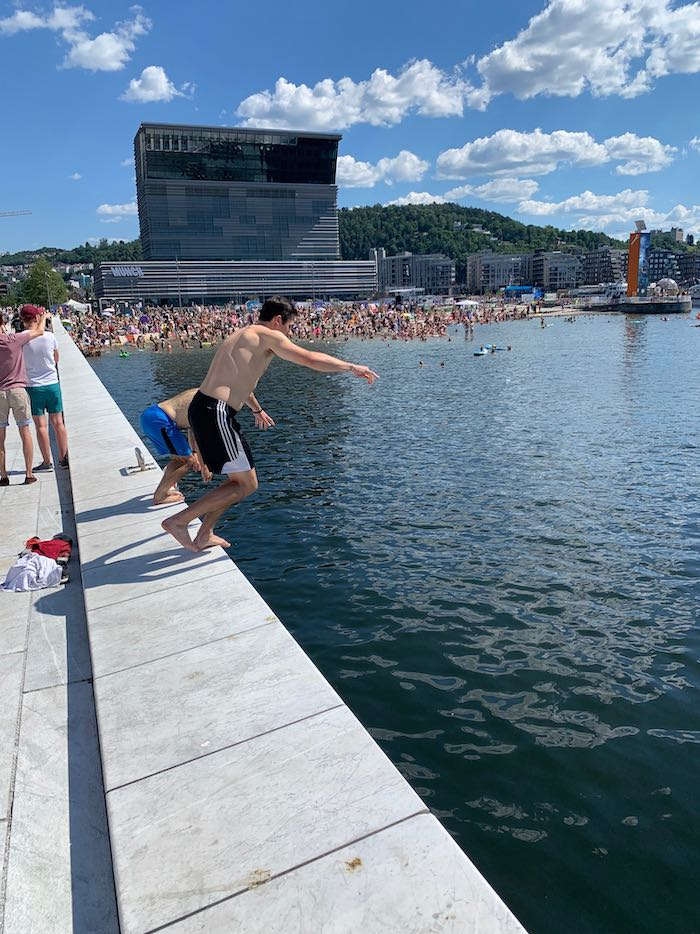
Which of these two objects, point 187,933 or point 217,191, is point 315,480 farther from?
point 217,191

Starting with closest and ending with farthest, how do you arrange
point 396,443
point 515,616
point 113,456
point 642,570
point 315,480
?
point 515,616 → point 642,570 → point 113,456 → point 315,480 → point 396,443

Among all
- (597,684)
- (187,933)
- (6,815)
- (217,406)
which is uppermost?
(217,406)

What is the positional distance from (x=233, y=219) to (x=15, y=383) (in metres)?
149

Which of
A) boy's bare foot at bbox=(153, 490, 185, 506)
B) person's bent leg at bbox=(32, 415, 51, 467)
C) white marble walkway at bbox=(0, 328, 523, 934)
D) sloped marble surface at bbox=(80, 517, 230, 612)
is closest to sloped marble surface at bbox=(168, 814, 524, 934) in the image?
white marble walkway at bbox=(0, 328, 523, 934)

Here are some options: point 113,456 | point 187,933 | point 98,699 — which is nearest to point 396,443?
point 113,456

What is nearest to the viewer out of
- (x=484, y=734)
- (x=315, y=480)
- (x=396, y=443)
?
(x=484, y=734)

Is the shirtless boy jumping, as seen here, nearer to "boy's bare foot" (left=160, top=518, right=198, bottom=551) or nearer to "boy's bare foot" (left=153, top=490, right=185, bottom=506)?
"boy's bare foot" (left=153, top=490, right=185, bottom=506)

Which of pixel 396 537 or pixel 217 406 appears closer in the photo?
pixel 217 406

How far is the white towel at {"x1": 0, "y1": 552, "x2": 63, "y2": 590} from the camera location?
5.13 meters

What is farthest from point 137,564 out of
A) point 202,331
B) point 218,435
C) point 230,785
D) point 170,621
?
point 202,331

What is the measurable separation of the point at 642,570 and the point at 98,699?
6564mm

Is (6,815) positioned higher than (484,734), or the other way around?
(6,815)

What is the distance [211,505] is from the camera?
5129 millimetres

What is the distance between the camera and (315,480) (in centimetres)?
1202
